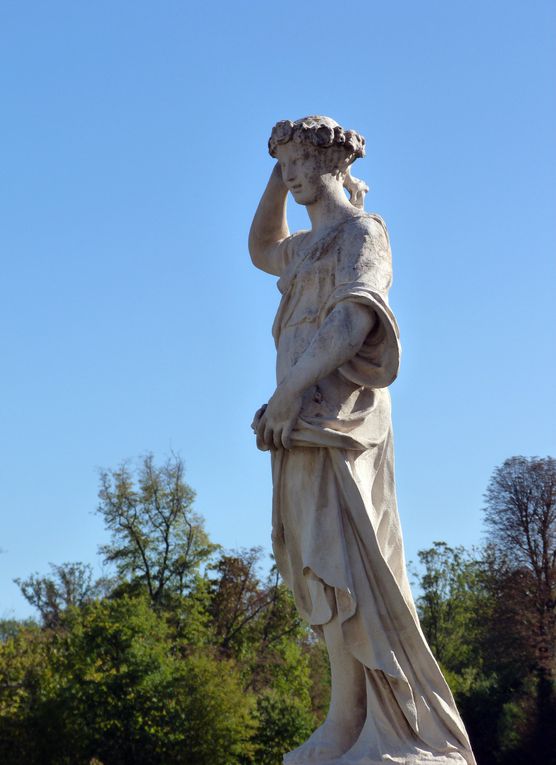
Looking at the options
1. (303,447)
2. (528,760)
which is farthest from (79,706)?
(303,447)

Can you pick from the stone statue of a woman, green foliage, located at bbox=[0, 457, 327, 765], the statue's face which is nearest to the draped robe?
the stone statue of a woman

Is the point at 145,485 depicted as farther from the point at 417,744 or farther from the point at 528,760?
the point at 417,744

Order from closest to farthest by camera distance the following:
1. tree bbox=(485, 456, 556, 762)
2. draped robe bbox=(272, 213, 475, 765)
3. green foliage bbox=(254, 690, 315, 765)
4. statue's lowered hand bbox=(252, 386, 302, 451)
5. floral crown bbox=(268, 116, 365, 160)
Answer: draped robe bbox=(272, 213, 475, 765)
statue's lowered hand bbox=(252, 386, 302, 451)
floral crown bbox=(268, 116, 365, 160)
green foliage bbox=(254, 690, 315, 765)
tree bbox=(485, 456, 556, 762)

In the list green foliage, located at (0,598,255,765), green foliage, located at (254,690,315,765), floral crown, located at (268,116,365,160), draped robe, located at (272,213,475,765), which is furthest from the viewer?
green foliage, located at (254,690,315,765)

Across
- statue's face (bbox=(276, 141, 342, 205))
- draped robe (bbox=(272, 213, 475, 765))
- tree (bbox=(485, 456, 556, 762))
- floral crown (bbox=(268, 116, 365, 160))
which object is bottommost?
draped robe (bbox=(272, 213, 475, 765))

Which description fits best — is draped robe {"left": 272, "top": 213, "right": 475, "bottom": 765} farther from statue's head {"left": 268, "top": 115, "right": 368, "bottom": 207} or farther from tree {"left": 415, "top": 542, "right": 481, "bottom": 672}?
tree {"left": 415, "top": 542, "right": 481, "bottom": 672}

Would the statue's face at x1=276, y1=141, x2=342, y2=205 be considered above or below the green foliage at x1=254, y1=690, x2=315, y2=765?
above

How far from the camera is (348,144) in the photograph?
849cm

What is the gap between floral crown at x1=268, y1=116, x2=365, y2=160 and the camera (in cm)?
838

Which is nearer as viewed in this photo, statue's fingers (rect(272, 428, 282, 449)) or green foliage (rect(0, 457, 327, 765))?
statue's fingers (rect(272, 428, 282, 449))

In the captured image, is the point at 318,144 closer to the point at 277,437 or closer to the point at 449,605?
the point at 277,437

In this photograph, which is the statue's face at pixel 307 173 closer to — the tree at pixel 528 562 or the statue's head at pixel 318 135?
the statue's head at pixel 318 135

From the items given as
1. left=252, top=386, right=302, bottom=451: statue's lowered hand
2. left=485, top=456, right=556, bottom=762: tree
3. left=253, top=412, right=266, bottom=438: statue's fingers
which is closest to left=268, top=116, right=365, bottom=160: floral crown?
left=252, top=386, right=302, bottom=451: statue's lowered hand

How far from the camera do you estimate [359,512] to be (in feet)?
25.6
